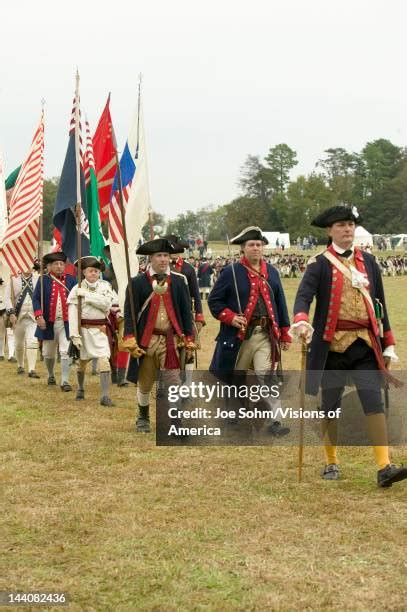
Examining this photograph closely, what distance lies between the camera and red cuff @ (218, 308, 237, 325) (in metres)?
8.38

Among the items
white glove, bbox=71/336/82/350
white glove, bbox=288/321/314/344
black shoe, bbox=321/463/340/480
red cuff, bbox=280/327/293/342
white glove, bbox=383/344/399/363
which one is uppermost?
white glove, bbox=288/321/314/344

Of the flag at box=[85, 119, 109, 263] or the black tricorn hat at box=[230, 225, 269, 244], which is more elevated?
the flag at box=[85, 119, 109, 263]

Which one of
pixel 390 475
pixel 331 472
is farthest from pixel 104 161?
pixel 390 475

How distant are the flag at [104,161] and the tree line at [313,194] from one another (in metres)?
77.4

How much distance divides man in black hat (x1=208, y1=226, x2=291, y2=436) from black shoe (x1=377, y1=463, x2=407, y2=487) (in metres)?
2.26

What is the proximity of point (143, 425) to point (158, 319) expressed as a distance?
106 centimetres

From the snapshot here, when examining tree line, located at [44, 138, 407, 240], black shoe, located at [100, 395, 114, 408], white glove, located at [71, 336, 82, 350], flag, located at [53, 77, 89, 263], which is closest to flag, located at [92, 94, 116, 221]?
flag, located at [53, 77, 89, 263]

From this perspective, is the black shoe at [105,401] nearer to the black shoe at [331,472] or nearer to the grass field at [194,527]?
the grass field at [194,527]

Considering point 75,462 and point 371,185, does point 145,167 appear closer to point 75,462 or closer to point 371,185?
point 75,462

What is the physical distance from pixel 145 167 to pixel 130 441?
164 inches

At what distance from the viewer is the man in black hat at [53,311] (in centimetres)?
1199

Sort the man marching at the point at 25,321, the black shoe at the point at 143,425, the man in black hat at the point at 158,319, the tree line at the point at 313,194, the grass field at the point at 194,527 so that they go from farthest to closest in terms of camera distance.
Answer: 1. the tree line at the point at 313,194
2. the man marching at the point at 25,321
3. the black shoe at the point at 143,425
4. the man in black hat at the point at 158,319
5. the grass field at the point at 194,527

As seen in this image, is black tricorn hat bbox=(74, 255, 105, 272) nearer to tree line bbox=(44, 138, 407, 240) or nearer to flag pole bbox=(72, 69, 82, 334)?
flag pole bbox=(72, 69, 82, 334)

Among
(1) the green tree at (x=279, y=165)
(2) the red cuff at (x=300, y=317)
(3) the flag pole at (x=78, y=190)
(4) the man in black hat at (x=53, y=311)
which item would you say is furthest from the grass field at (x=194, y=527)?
(1) the green tree at (x=279, y=165)
